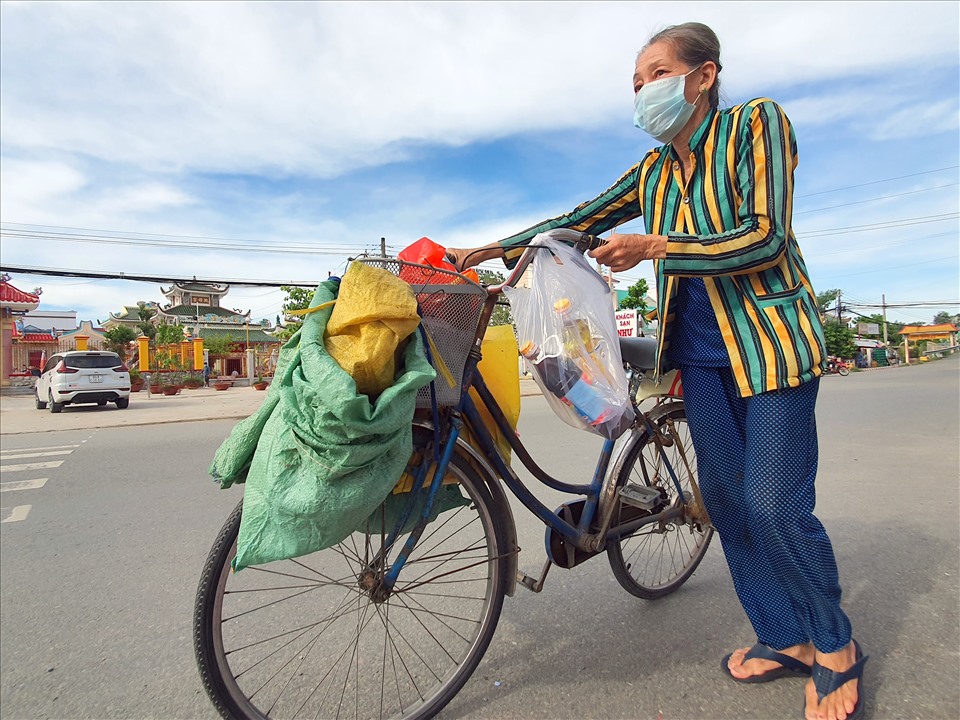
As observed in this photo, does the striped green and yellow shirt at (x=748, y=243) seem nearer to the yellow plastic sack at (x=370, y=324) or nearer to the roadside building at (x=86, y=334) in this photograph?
the yellow plastic sack at (x=370, y=324)

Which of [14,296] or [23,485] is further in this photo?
[14,296]

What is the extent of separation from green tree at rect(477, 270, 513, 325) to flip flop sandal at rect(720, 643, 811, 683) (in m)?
1.29

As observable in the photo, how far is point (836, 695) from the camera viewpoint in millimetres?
1661

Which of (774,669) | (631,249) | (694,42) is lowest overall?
(774,669)

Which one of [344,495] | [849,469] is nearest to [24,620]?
[344,495]

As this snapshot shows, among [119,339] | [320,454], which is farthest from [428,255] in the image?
[119,339]

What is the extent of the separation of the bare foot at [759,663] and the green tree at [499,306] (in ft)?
4.21

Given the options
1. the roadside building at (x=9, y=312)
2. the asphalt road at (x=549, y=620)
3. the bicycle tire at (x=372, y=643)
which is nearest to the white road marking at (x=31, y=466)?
the asphalt road at (x=549, y=620)

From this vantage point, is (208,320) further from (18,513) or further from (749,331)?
(749,331)

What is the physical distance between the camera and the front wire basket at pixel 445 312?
1.59 metres

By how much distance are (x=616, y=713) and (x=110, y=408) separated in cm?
1508

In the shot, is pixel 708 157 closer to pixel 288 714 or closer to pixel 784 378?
pixel 784 378

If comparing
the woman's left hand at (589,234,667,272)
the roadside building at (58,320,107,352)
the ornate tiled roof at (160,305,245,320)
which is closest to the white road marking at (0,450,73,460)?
the woman's left hand at (589,234,667,272)

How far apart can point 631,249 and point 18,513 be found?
440 centimetres
